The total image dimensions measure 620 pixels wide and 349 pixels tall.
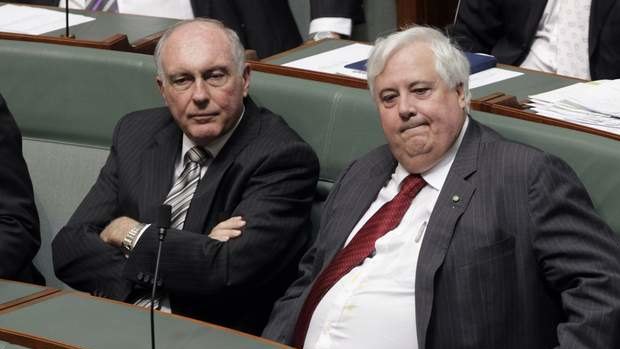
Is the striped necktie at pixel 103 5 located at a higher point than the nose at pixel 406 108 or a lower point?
lower

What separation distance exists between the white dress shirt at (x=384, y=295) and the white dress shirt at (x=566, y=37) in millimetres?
1022

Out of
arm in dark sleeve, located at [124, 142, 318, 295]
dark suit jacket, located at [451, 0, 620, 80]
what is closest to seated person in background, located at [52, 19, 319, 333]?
arm in dark sleeve, located at [124, 142, 318, 295]

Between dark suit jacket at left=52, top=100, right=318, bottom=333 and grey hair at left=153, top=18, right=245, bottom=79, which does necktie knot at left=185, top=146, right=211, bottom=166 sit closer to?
dark suit jacket at left=52, top=100, right=318, bottom=333

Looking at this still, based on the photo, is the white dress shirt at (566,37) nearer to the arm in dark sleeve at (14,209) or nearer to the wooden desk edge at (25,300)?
the arm in dark sleeve at (14,209)

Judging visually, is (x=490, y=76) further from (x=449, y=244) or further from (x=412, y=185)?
(x=449, y=244)

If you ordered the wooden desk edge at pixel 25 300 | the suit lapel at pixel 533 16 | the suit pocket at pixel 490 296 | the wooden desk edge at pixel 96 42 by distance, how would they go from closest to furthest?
the wooden desk edge at pixel 25 300, the suit pocket at pixel 490 296, the wooden desk edge at pixel 96 42, the suit lapel at pixel 533 16

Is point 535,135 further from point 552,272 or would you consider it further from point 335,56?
point 335,56

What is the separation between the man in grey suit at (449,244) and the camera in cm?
204

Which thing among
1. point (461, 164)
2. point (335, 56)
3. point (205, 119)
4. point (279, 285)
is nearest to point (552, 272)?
point (461, 164)

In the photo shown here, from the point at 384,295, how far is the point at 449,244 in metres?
0.15

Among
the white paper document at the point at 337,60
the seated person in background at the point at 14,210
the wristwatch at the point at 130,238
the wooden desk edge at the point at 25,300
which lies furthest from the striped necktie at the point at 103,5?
the wooden desk edge at the point at 25,300

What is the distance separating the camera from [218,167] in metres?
2.53

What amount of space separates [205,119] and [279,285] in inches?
14.3

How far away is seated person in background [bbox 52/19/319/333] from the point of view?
2424 millimetres
